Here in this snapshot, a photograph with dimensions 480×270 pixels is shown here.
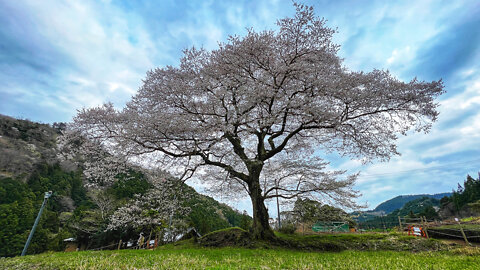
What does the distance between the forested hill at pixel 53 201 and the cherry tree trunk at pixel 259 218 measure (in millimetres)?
3257

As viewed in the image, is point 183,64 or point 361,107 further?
point 183,64

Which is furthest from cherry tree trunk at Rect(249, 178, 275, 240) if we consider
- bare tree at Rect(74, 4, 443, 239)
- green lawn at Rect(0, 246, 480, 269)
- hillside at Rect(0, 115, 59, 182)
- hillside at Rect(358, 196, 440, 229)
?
hillside at Rect(0, 115, 59, 182)

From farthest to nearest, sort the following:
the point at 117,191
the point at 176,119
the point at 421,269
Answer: the point at 117,191 → the point at 176,119 → the point at 421,269

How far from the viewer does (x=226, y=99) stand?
8938 millimetres

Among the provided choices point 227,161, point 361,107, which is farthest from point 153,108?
point 361,107

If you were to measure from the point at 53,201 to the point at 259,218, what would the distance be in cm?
4075

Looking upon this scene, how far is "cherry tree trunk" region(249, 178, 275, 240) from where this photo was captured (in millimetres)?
9844

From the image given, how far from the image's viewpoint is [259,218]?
33.3 feet

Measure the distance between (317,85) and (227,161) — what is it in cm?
A: 548

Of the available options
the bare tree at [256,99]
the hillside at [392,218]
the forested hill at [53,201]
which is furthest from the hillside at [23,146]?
the hillside at [392,218]

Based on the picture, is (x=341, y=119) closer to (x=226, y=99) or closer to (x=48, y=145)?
(x=226, y=99)

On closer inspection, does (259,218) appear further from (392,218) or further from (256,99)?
(392,218)

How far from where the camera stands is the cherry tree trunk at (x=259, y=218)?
984 cm

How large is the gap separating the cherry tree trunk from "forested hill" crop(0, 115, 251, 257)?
10.7ft
